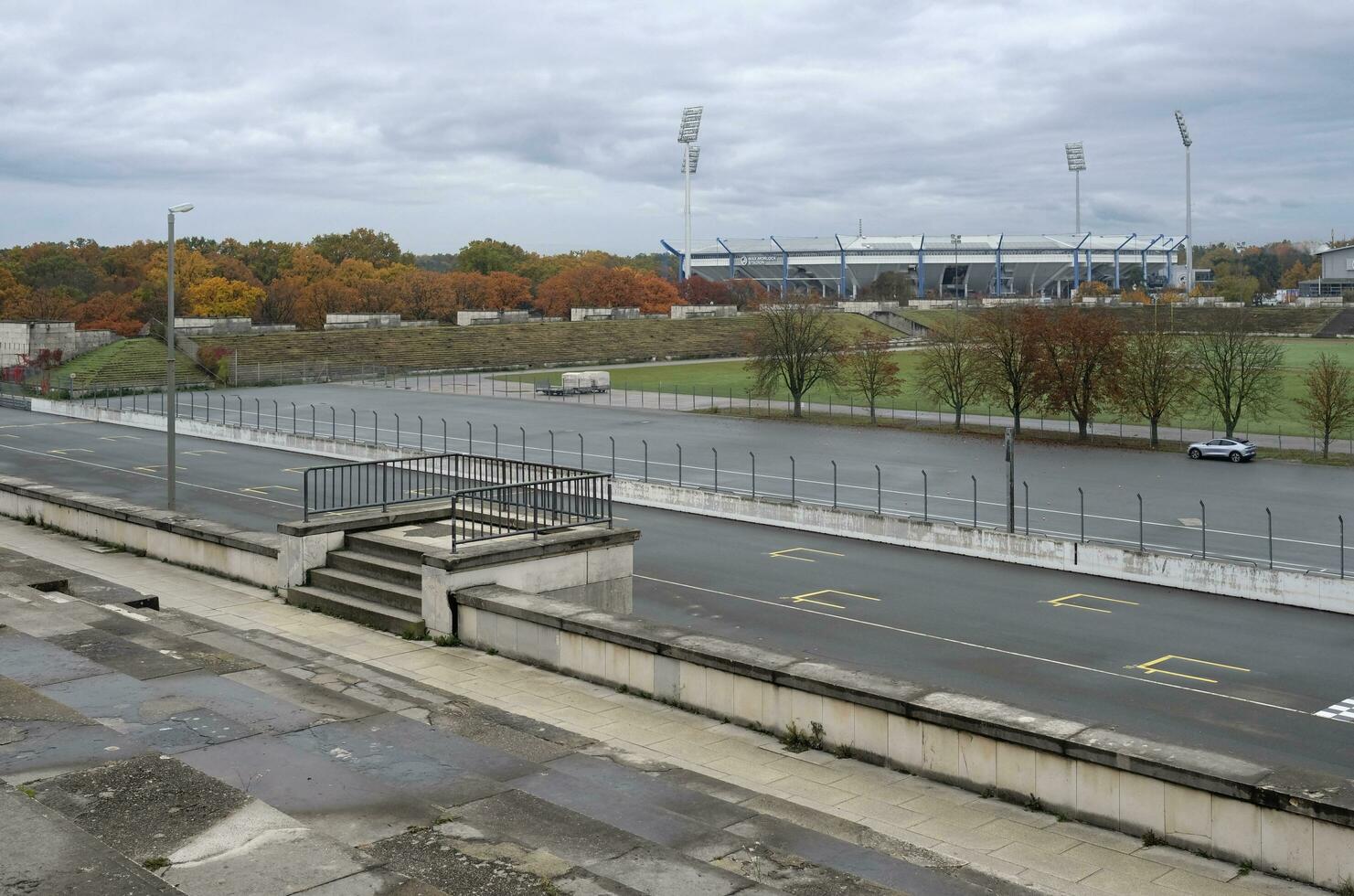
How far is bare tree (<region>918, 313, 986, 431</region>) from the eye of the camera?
2741 inches

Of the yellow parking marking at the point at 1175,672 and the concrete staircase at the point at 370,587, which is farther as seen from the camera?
the yellow parking marking at the point at 1175,672

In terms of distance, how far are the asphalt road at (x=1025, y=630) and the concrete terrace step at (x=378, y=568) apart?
22.5ft

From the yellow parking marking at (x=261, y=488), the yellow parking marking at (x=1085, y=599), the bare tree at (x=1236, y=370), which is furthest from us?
the bare tree at (x=1236, y=370)

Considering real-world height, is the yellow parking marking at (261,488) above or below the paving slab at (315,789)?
below

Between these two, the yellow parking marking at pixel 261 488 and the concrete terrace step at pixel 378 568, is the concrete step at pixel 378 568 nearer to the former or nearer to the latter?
the concrete terrace step at pixel 378 568

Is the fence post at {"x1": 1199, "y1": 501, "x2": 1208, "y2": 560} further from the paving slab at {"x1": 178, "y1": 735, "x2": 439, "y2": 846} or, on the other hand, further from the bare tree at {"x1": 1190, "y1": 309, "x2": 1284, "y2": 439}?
the paving slab at {"x1": 178, "y1": 735, "x2": 439, "y2": 846}

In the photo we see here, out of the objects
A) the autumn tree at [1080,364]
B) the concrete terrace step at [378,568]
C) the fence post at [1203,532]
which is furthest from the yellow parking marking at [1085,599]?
the autumn tree at [1080,364]

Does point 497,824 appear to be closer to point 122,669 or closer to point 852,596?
point 122,669

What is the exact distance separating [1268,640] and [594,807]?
20793mm

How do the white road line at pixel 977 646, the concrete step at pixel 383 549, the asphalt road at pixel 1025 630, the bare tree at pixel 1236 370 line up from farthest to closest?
the bare tree at pixel 1236 370 → the white road line at pixel 977 646 → the asphalt road at pixel 1025 630 → the concrete step at pixel 383 549

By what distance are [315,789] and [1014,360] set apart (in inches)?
2495

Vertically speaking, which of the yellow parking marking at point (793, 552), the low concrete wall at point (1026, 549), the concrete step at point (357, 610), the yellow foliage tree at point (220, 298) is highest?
the yellow foliage tree at point (220, 298)

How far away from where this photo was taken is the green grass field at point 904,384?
71062 millimetres

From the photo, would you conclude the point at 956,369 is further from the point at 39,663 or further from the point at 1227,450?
the point at 39,663
